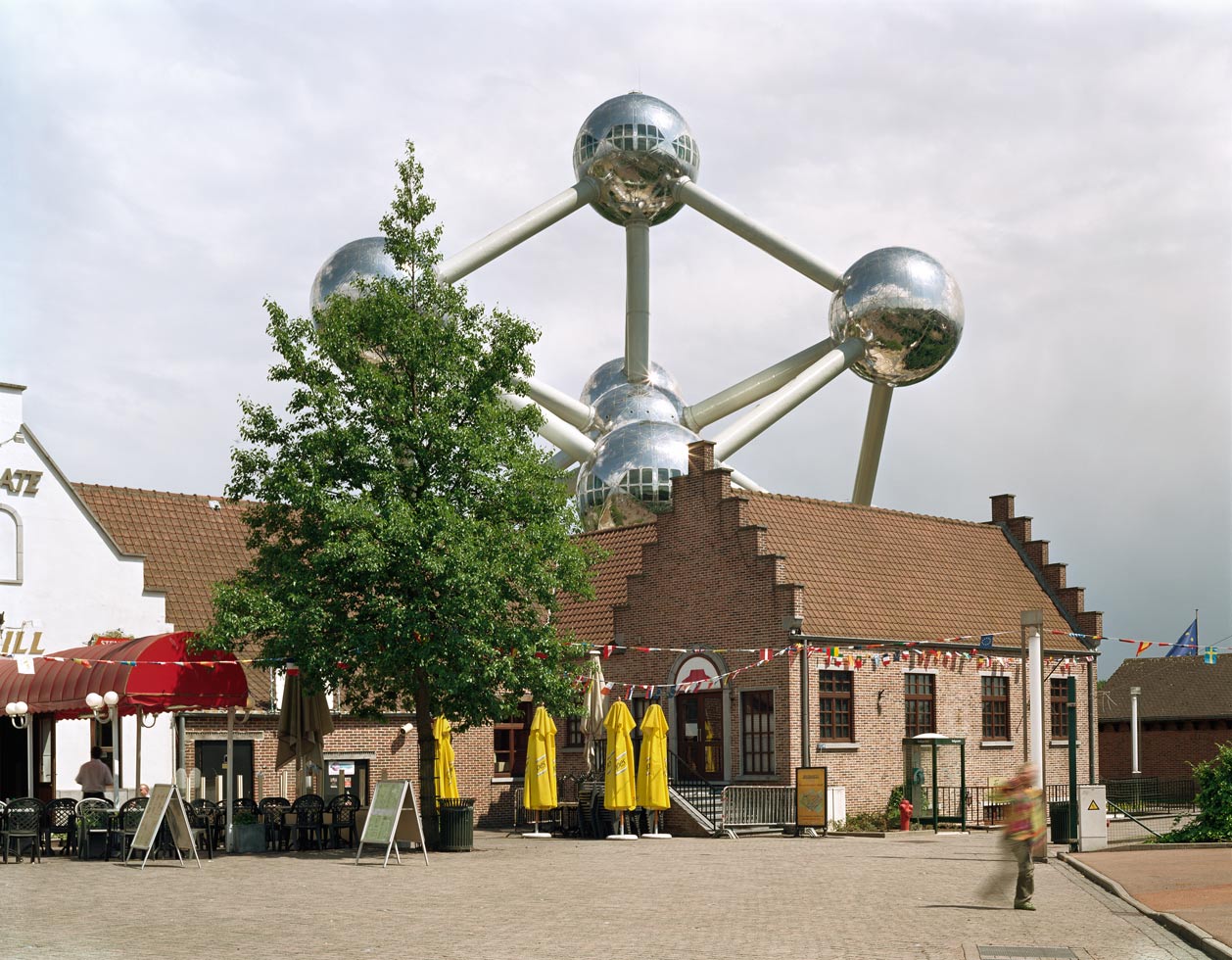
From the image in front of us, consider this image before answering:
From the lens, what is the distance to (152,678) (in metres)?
23.7

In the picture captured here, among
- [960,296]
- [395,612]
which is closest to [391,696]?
[395,612]

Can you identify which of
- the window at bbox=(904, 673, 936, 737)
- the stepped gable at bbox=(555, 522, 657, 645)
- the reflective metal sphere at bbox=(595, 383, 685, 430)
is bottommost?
the window at bbox=(904, 673, 936, 737)

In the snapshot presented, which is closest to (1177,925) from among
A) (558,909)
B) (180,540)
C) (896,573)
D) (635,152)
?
(558,909)

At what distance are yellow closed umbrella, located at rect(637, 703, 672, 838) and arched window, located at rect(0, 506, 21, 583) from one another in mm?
12347

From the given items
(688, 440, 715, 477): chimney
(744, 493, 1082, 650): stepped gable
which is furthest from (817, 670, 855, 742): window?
(688, 440, 715, 477): chimney

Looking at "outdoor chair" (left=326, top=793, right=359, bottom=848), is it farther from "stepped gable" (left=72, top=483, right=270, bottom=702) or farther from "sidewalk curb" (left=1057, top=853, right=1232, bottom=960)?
"sidewalk curb" (left=1057, top=853, right=1232, bottom=960)

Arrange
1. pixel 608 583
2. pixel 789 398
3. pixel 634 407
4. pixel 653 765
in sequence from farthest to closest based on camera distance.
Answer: pixel 634 407
pixel 789 398
pixel 608 583
pixel 653 765

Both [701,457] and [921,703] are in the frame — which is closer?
[921,703]

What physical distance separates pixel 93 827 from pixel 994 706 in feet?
67.5

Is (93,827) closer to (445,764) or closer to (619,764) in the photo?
(619,764)

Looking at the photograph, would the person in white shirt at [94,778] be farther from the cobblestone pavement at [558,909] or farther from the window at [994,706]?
the window at [994,706]

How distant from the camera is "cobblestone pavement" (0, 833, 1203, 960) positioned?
1313cm

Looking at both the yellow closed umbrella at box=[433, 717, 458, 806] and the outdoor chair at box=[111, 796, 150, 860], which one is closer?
the outdoor chair at box=[111, 796, 150, 860]

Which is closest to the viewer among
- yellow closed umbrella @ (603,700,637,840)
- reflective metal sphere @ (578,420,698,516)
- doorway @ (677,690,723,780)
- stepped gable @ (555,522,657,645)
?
yellow closed umbrella @ (603,700,637,840)
